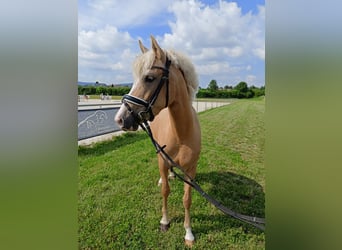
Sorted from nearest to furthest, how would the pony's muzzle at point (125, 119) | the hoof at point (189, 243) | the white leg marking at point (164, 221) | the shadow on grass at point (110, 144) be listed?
the pony's muzzle at point (125, 119), the hoof at point (189, 243), the white leg marking at point (164, 221), the shadow on grass at point (110, 144)

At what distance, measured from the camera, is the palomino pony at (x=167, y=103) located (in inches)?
67.0

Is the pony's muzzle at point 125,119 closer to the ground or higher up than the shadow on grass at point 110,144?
higher up

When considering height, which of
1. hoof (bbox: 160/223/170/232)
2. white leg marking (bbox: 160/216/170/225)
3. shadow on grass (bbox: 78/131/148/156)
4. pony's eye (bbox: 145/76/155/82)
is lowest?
hoof (bbox: 160/223/170/232)

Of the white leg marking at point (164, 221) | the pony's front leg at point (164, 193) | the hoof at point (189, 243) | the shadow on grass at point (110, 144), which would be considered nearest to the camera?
the hoof at point (189, 243)

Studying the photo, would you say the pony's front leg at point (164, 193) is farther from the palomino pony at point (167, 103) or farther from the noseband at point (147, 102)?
the noseband at point (147, 102)

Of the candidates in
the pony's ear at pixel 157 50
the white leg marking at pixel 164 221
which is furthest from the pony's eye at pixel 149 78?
the white leg marking at pixel 164 221

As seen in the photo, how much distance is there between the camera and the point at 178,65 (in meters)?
2.00

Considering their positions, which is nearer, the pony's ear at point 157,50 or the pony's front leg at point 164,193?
the pony's ear at point 157,50

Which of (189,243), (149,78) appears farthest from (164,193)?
(149,78)

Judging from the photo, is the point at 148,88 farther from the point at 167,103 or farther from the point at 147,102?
the point at 167,103

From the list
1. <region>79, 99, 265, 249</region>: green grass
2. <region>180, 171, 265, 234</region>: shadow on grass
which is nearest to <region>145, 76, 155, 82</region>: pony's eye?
<region>79, 99, 265, 249</region>: green grass

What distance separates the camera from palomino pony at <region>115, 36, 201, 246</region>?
1.70m

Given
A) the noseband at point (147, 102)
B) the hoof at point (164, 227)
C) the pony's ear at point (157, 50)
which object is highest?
the pony's ear at point (157, 50)

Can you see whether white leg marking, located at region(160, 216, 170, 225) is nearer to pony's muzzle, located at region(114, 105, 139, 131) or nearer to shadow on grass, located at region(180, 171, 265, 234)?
shadow on grass, located at region(180, 171, 265, 234)
